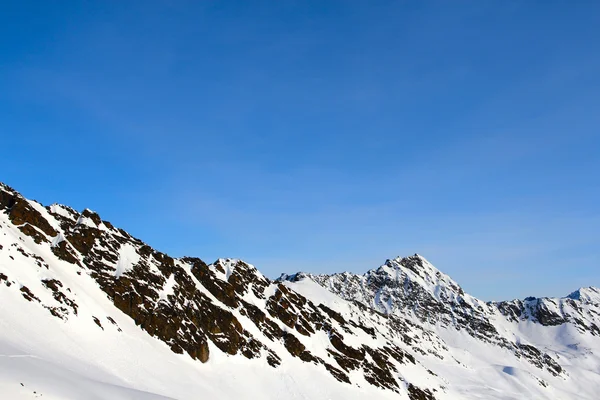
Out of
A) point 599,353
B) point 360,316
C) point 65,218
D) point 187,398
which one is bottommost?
point 187,398

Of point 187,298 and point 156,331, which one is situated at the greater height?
point 187,298

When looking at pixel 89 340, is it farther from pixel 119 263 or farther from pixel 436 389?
pixel 436 389

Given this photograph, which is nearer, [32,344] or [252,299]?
[32,344]

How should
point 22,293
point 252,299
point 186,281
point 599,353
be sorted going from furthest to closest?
point 599,353, point 252,299, point 186,281, point 22,293

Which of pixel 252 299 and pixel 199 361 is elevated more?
pixel 252 299

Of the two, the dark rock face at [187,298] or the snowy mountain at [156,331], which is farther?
the dark rock face at [187,298]

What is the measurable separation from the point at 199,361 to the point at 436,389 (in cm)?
5724

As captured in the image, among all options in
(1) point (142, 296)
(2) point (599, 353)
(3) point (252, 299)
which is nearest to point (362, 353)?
(3) point (252, 299)

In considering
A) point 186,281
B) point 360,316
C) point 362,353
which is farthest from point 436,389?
point 186,281

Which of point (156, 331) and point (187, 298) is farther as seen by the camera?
point (187, 298)

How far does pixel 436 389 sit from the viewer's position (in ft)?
285

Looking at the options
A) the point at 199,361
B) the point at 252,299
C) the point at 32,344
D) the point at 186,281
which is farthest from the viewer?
the point at 252,299

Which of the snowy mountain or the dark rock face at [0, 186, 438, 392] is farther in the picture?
the dark rock face at [0, 186, 438, 392]

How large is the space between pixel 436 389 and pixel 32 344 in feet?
257
